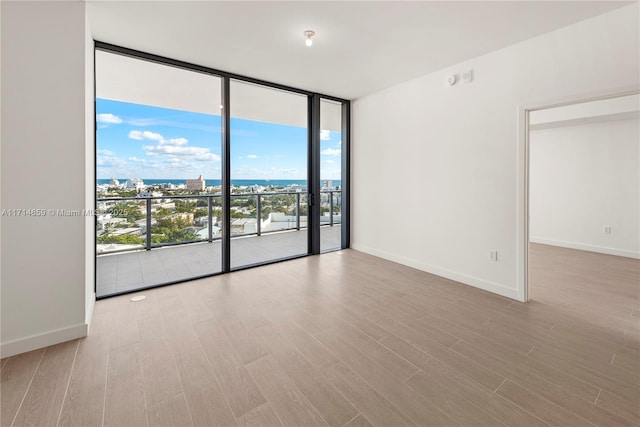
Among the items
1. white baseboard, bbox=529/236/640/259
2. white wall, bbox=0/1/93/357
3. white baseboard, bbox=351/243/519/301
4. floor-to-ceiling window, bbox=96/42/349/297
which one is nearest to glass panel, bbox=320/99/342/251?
floor-to-ceiling window, bbox=96/42/349/297

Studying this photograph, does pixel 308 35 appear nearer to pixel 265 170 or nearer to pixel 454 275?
pixel 265 170

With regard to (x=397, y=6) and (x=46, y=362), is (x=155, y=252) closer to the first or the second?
(x=46, y=362)

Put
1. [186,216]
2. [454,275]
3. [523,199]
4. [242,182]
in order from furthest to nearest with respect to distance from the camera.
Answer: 1. [186,216]
2. [242,182]
3. [454,275]
4. [523,199]

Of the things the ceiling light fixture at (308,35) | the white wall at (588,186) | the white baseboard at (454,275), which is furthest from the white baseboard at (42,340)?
the white wall at (588,186)

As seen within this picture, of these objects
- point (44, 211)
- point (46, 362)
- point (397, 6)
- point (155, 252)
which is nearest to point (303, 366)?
point (46, 362)

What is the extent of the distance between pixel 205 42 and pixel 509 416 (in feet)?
12.6

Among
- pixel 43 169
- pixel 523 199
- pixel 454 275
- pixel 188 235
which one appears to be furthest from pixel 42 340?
pixel 523 199

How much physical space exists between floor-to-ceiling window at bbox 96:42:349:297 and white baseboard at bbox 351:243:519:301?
1.02m

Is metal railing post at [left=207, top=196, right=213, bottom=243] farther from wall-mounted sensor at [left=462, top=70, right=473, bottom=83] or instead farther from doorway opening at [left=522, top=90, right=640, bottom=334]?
doorway opening at [left=522, top=90, right=640, bottom=334]

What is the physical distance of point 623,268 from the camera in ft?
13.6

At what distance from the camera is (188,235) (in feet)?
17.7

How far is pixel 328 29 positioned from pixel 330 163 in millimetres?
2542

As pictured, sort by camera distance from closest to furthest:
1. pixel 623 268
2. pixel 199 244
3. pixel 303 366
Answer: pixel 303 366, pixel 623 268, pixel 199 244

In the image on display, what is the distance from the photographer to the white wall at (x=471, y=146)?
2553 millimetres
